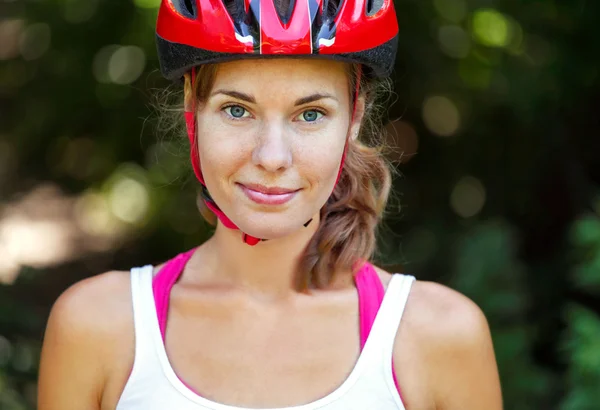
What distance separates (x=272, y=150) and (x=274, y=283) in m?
0.57

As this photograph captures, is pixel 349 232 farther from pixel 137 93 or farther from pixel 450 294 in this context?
pixel 137 93

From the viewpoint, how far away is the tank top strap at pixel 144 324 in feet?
9.05

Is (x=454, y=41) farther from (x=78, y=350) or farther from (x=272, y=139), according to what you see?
(x=78, y=350)

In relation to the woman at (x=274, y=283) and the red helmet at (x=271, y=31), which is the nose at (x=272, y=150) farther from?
the red helmet at (x=271, y=31)

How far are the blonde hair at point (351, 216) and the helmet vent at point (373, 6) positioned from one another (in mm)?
175

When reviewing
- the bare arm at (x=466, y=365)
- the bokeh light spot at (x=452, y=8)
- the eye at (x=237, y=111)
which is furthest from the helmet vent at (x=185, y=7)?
the bokeh light spot at (x=452, y=8)

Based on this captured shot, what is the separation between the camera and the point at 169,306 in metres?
2.91

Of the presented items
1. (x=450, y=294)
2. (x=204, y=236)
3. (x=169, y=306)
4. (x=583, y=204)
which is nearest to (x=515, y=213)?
(x=583, y=204)

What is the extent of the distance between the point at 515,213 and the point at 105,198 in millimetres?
2568

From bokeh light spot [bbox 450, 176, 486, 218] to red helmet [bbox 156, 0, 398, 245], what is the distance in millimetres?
2932

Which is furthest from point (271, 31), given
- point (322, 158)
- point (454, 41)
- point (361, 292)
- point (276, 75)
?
point (454, 41)

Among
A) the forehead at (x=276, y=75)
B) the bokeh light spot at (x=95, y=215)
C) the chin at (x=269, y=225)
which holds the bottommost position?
the bokeh light spot at (x=95, y=215)

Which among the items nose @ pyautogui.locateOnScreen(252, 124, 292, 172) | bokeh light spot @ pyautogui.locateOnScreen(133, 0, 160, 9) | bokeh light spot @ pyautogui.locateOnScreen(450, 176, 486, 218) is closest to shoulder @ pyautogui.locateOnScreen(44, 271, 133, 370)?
nose @ pyautogui.locateOnScreen(252, 124, 292, 172)

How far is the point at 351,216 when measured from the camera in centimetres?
308
